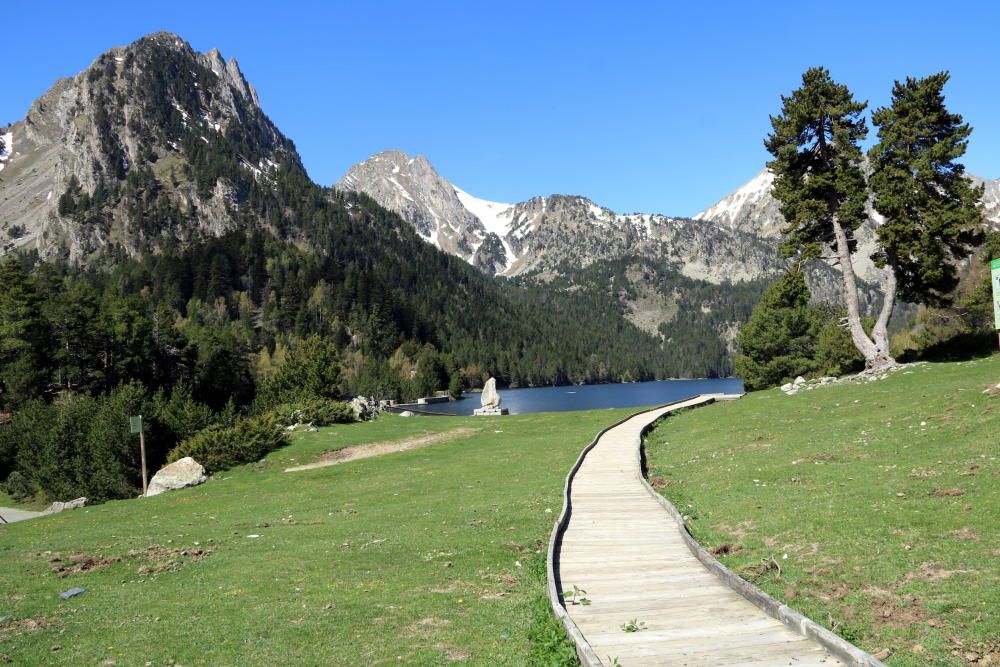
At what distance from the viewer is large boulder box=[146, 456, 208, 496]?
39.6 meters

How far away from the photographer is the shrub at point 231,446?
43.0 metres

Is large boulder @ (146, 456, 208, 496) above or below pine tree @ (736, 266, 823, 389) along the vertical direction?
below

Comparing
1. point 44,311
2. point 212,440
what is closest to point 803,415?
point 212,440

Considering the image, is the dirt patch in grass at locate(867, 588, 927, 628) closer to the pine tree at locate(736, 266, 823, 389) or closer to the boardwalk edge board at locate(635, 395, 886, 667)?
the boardwalk edge board at locate(635, 395, 886, 667)

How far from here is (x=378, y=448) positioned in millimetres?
45062

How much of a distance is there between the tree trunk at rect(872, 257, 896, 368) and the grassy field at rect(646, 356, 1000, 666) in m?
13.0

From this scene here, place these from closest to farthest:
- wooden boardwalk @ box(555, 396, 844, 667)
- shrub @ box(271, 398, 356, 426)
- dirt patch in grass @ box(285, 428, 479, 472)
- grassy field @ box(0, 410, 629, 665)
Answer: wooden boardwalk @ box(555, 396, 844, 667), grassy field @ box(0, 410, 629, 665), dirt patch in grass @ box(285, 428, 479, 472), shrub @ box(271, 398, 356, 426)

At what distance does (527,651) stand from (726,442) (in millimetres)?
22943

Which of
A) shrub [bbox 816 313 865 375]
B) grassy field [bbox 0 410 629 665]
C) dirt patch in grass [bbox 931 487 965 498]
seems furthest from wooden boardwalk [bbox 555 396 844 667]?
shrub [bbox 816 313 865 375]

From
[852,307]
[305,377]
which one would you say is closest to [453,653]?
[852,307]

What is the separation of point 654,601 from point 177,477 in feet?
120

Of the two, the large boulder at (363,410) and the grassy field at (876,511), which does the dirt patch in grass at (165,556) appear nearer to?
the grassy field at (876,511)

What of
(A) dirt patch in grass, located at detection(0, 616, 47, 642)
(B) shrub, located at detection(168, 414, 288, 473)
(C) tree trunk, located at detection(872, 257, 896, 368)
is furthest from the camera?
(C) tree trunk, located at detection(872, 257, 896, 368)

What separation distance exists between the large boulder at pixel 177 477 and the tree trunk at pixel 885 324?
46.1m
